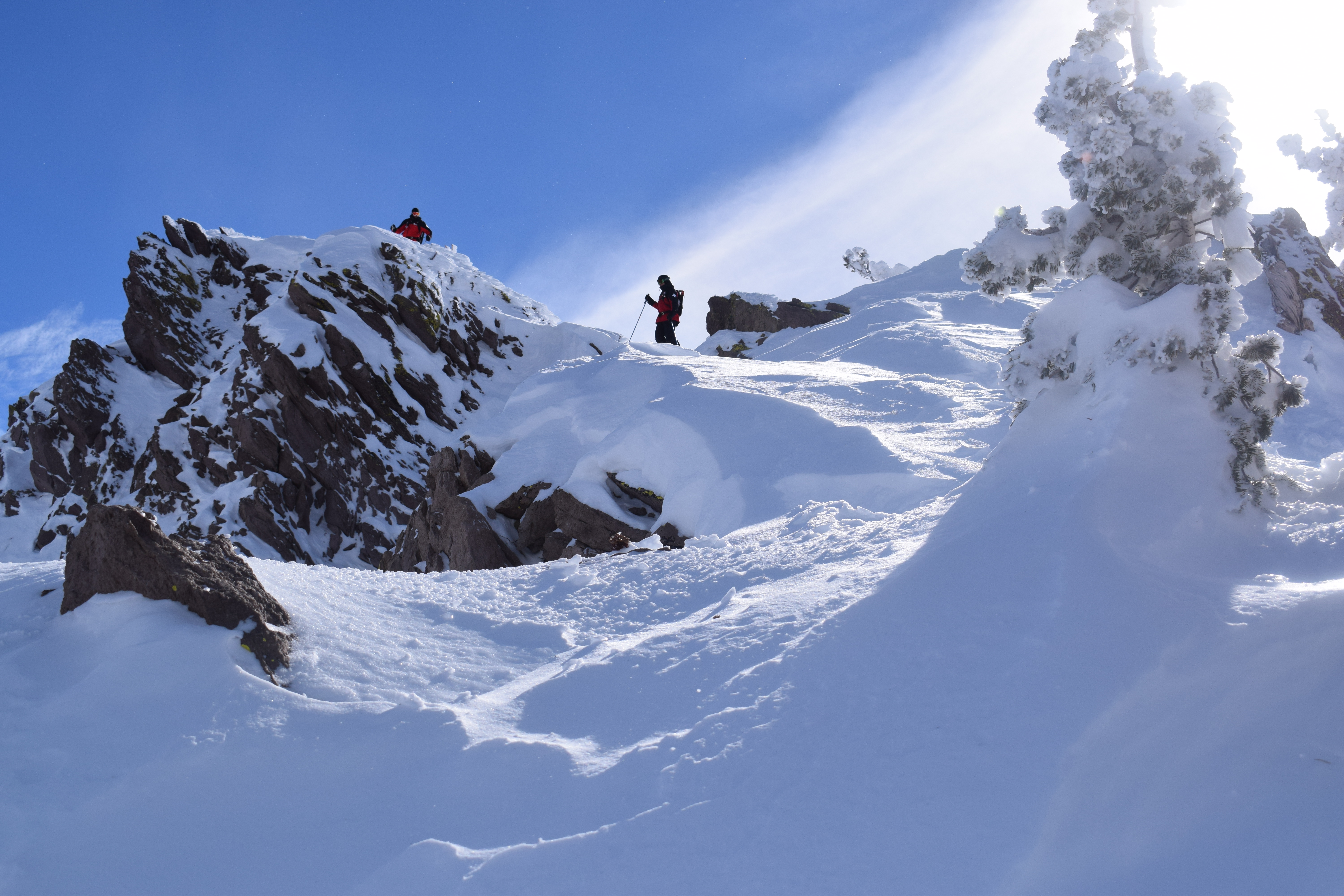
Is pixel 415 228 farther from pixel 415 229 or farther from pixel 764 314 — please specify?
pixel 764 314

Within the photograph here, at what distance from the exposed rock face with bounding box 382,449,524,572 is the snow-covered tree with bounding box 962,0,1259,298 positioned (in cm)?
1151

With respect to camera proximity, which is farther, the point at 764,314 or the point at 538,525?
the point at 764,314

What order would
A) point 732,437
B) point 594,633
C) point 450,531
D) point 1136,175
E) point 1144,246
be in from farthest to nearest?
point 450,531, point 732,437, point 1144,246, point 1136,175, point 594,633

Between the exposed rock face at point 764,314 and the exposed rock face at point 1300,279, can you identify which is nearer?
the exposed rock face at point 1300,279

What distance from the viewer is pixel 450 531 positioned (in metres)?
17.0

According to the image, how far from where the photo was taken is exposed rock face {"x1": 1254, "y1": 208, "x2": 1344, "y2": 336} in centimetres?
2209

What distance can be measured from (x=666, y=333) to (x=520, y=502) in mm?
11062

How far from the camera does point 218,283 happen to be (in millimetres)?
48719

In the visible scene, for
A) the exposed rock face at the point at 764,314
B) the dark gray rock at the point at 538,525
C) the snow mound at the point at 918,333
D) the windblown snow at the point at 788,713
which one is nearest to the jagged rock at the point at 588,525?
the dark gray rock at the point at 538,525

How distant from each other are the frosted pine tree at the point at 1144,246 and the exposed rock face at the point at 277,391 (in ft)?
67.7

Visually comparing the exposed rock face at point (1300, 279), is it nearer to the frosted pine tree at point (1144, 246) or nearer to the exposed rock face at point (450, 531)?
the frosted pine tree at point (1144, 246)

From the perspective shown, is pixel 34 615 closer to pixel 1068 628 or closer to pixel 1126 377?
pixel 1068 628

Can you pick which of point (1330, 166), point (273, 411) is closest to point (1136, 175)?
point (1330, 166)

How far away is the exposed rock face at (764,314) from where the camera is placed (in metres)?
32.9
